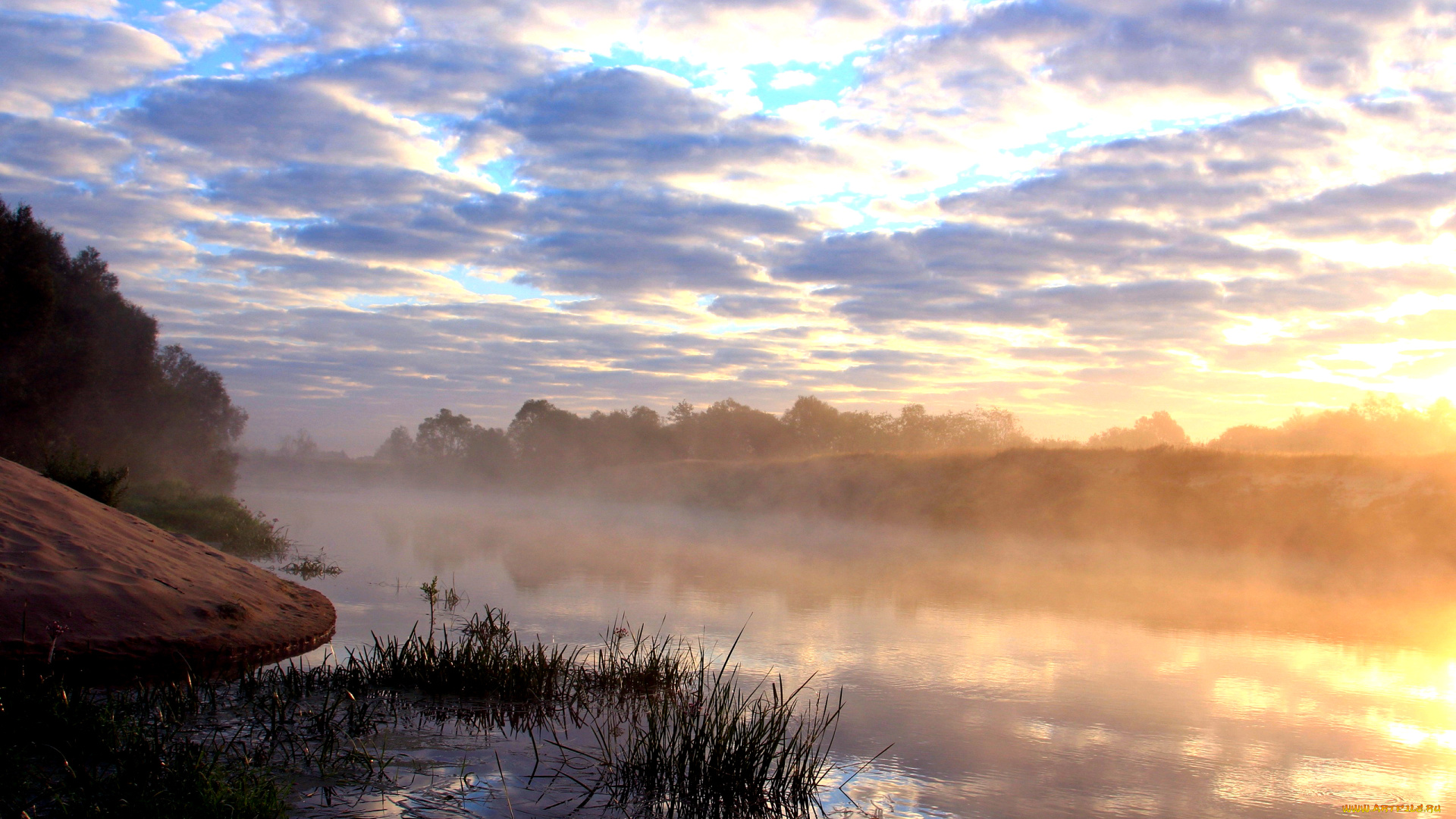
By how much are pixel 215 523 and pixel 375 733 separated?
16.5 m

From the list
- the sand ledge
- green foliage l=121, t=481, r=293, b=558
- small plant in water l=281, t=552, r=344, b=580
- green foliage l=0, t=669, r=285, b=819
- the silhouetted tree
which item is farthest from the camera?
the silhouetted tree

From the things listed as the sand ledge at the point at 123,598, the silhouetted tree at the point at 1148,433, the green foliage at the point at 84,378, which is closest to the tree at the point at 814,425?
the silhouetted tree at the point at 1148,433

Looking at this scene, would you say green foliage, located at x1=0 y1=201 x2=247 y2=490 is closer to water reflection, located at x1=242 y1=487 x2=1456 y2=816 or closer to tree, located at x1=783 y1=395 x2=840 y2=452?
water reflection, located at x1=242 y1=487 x2=1456 y2=816

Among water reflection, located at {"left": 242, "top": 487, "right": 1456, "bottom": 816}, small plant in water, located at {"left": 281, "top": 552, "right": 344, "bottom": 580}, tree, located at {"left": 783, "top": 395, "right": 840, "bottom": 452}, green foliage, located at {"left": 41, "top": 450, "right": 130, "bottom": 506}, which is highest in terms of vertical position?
tree, located at {"left": 783, "top": 395, "right": 840, "bottom": 452}

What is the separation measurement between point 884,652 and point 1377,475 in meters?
20.2

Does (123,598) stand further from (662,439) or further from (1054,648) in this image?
(662,439)

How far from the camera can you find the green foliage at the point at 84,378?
24.5 meters

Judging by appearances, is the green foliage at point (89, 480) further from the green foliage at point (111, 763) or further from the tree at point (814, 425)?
the tree at point (814, 425)

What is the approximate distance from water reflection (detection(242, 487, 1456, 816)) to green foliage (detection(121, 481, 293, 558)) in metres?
1.32

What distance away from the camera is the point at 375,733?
5.97m

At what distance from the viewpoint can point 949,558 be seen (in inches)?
877

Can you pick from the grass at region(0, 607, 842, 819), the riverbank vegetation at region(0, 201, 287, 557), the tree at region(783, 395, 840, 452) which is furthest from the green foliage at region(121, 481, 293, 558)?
the tree at region(783, 395, 840, 452)

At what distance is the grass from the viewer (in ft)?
13.9

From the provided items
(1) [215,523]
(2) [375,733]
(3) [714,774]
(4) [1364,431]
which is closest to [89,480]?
(1) [215,523]
